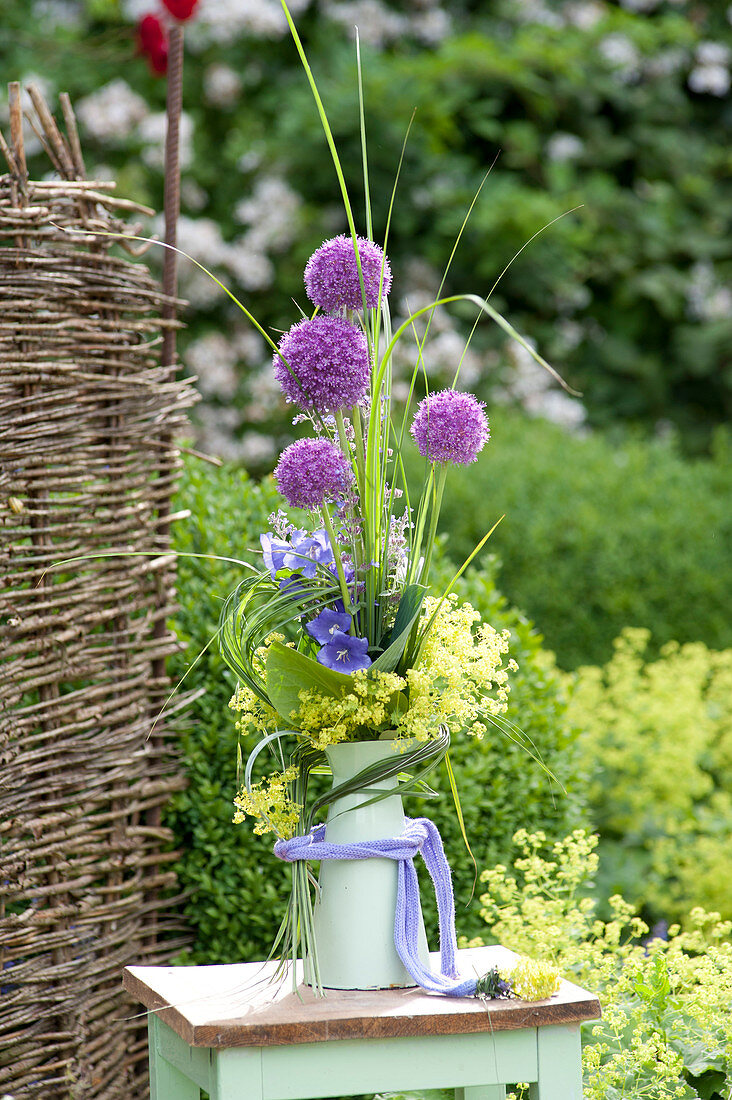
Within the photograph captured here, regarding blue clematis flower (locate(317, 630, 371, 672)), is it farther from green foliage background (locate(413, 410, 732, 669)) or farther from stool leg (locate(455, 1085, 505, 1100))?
green foliage background (locate(413, 410, 732, 669))

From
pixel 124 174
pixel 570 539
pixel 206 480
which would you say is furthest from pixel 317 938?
pixel 124 174

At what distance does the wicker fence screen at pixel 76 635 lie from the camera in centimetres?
192

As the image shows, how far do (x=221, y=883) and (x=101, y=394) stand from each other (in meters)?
0.98

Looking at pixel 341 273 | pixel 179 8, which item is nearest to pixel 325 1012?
pixel 341 273

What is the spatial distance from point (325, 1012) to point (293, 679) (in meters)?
0.38

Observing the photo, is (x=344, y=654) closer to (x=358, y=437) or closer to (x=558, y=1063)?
(x=358, y=437)

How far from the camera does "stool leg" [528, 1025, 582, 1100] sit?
1.30 meters

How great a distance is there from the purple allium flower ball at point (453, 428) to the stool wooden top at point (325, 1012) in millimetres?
640

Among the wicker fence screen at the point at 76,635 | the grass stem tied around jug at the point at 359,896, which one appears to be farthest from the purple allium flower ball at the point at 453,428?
the wicker fence screen at the point at 76,635

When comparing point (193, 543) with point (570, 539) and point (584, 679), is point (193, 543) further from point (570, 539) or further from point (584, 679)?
point (570, 539)

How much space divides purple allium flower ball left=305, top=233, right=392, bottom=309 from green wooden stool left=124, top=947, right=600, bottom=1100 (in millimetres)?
Answer: 829

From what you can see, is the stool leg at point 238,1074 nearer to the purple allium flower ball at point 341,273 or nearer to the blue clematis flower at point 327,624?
the blue clematis flower at point 327,624

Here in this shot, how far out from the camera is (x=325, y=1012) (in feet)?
4.11

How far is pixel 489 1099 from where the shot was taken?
1.68 m
